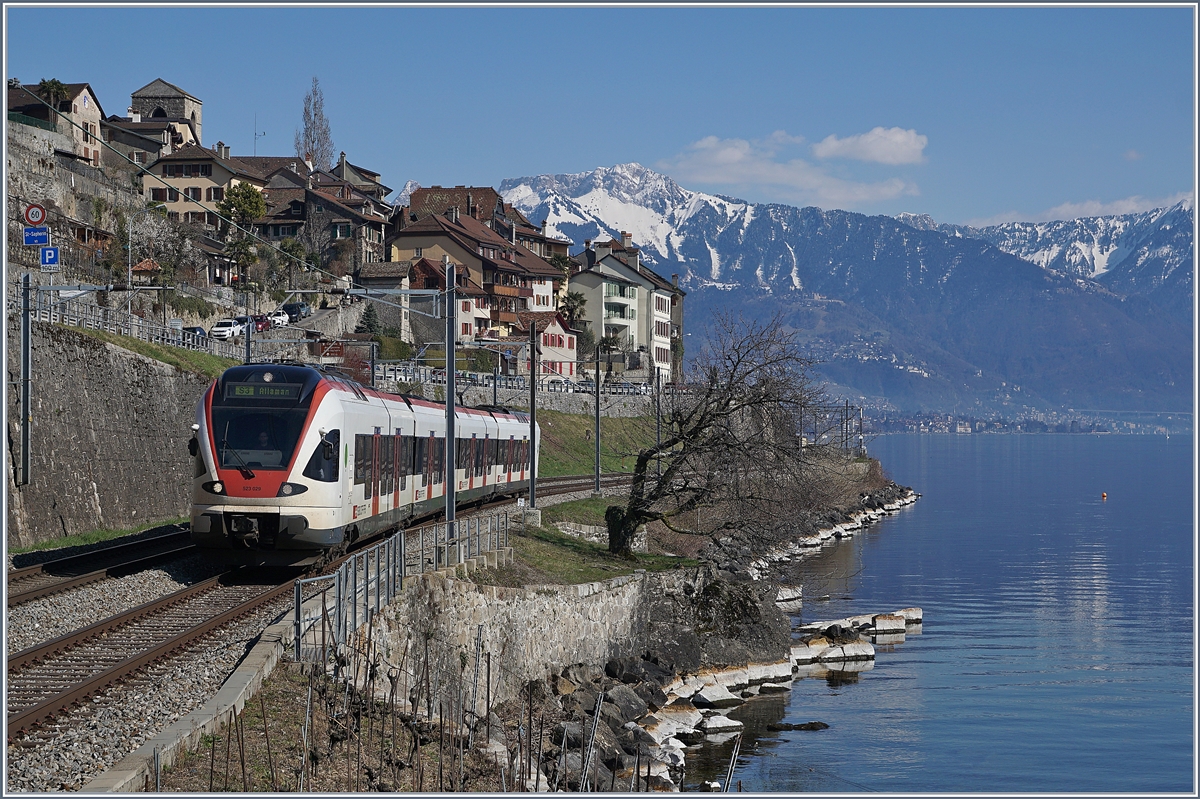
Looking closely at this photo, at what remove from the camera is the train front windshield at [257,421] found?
22.6 m

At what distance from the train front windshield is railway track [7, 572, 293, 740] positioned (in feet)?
7.39

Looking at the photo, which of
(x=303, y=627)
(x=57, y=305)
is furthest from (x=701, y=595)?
(x=57, y=305)

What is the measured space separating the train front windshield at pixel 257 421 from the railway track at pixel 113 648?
2.25m

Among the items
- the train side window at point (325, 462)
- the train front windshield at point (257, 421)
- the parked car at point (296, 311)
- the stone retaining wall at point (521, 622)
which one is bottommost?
the stone retaining wall at point (521, 622)

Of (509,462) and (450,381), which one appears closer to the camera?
(450,381)

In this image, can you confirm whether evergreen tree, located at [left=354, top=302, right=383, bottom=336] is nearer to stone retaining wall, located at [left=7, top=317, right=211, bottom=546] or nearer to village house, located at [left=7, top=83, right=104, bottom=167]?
village house, located at [left=7, top=83, right=104, bottom=167]

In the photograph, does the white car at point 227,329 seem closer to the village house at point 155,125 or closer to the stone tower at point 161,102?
the village house at point 155,125

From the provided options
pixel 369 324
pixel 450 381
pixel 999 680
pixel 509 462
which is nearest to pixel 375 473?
pixel 450 381

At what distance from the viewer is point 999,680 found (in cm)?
3919

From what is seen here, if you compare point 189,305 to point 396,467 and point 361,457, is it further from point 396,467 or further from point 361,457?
point 361,457

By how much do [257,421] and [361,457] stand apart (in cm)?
315

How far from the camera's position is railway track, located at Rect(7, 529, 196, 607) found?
20.9 meters

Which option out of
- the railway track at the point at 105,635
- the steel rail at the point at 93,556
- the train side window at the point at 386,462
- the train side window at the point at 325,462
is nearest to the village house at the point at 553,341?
the steel rail at the point at 93,556

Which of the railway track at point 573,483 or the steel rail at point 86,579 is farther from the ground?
the steel rail at point 86,579
